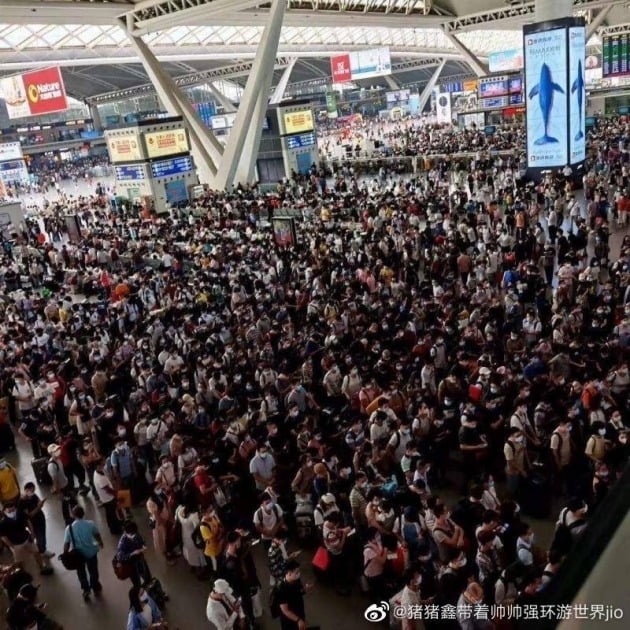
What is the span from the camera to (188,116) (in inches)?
1204

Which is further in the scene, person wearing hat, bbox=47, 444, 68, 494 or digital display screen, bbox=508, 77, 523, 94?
digital display screen, bbox=508, 77, 523, 94

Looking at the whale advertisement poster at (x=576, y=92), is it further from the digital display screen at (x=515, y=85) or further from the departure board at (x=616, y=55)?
the digital display screen at (x=515, y=85)

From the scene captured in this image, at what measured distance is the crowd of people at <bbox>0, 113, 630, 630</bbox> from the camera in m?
5.53

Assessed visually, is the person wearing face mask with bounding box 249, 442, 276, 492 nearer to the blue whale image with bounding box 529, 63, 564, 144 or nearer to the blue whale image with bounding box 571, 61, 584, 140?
the blue whale image with bounding box 529, 63, 564, 144

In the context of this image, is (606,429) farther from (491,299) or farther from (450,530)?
(491,299)

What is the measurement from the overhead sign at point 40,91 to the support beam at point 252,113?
8.06 metres

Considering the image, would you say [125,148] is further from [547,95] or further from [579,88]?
[579,88]

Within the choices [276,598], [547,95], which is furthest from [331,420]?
[547,95]

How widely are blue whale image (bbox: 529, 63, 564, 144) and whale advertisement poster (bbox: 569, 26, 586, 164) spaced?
54cm

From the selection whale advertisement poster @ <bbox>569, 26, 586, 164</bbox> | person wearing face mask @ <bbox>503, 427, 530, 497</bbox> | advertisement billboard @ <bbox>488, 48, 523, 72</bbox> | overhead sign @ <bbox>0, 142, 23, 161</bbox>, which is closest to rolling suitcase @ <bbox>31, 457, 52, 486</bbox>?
person wearing face mask @ <bbox>503, 427, 530, 497</bbox>

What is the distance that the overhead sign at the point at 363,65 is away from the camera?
4119 cm

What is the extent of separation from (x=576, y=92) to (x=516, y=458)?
17.7 meters

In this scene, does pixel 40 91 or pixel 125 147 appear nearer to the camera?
pixel 125 147

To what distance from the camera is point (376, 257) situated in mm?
15234
